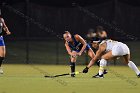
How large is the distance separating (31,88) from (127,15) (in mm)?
20108

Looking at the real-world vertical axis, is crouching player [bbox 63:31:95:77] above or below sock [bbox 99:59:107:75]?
above

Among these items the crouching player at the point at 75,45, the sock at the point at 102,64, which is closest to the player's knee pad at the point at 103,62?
the sock at the point at 102,64

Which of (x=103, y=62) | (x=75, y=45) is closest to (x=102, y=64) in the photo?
(x=103, y=62)

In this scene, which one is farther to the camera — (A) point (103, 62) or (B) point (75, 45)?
(B) point (75, 45)

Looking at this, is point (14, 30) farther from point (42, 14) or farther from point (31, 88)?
point (31, 88)

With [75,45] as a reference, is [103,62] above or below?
below

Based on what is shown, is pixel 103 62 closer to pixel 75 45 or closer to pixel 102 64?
pixel 102 64

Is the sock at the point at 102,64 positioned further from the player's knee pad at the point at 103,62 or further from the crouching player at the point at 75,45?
the crouching player at the point at 75,45

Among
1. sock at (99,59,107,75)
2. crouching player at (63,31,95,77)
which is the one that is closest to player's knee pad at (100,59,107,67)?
sock at (99,59,107,75)

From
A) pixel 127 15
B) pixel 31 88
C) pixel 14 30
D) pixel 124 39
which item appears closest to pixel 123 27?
pixel 127 15

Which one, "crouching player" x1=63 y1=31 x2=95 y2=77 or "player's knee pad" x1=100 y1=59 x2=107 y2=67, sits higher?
"crouching player" x1=63 y1=31 x2=95 y2=77

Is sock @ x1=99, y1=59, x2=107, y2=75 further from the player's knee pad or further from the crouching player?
the crouching player

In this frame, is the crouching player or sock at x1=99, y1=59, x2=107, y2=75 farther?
the crouching player

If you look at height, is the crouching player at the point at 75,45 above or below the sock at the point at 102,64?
above
